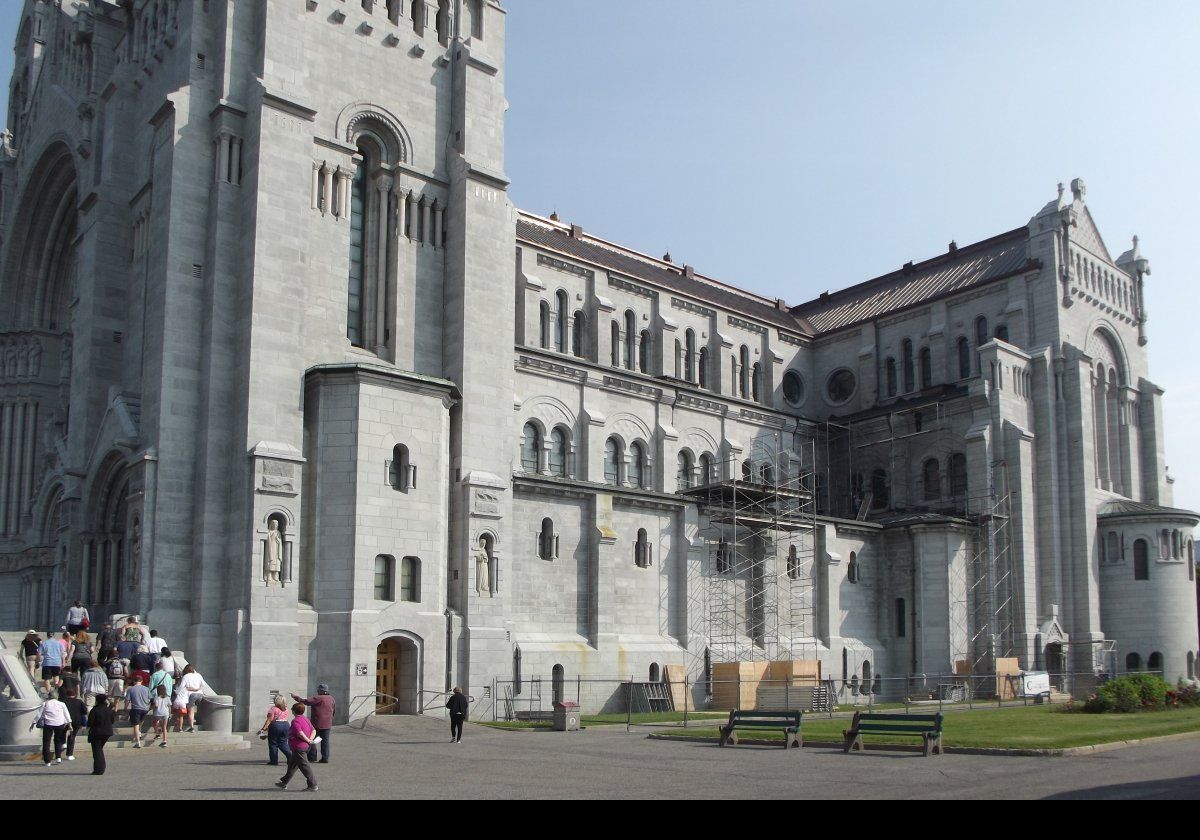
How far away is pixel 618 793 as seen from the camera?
2116 cm

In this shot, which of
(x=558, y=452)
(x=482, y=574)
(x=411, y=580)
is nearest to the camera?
(x=411, y=580)

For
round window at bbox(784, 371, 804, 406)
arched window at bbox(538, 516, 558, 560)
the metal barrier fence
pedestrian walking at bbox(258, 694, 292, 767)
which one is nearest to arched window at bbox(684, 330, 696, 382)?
round window at bbox(784, 371, 804, 406)

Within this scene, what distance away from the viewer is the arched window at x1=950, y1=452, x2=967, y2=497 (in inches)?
2554

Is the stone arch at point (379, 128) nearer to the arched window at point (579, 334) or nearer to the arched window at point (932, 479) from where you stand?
the arched window at point (579, 334)

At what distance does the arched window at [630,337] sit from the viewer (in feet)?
209

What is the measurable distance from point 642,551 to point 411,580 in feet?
43.0

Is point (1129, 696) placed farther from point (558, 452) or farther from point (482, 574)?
point (558, 452)

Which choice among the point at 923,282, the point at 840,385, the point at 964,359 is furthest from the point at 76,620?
the point at 923,282

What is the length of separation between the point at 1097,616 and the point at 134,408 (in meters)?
48.4

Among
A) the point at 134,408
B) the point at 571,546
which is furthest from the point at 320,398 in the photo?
the point at 571,546

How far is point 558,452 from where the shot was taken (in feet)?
188

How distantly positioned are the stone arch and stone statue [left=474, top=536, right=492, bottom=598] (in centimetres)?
1572
